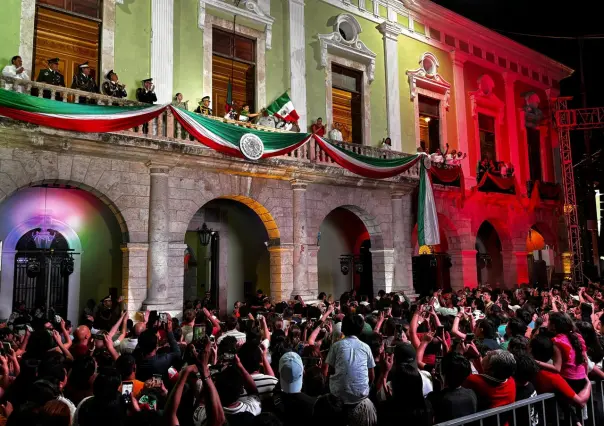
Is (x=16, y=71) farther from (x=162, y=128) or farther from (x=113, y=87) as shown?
(x=162, y=128)

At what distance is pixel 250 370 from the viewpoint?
4457 millimetres

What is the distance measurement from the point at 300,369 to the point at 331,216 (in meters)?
15.5

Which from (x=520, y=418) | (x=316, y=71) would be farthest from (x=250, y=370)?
(x=316, y=71)

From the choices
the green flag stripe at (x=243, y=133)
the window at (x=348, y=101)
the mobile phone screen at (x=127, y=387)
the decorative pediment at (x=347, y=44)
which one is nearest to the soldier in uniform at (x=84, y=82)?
the green flag stripe at (x=243, y=133)

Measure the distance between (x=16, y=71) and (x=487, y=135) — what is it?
18.9 m

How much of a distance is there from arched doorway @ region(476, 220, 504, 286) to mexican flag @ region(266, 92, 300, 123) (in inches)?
481

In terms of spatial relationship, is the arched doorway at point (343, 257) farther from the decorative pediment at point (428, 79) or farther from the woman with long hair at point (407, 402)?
the woman with long hair at point (407, 402)

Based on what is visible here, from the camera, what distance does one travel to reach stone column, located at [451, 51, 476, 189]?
21.0 m

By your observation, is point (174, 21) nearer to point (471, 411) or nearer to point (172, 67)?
point (172, 67)

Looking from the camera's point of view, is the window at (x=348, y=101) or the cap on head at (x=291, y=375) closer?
the cap on head at (x=291, y=375)

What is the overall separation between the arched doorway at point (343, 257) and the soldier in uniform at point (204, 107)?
22.9 ft

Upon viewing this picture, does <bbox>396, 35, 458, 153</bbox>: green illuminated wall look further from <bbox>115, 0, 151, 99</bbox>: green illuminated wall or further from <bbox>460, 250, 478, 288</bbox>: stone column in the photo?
<bbox>115, 0, 151, 99</bbox>: green illuminated wall

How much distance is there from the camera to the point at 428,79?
65.8 feet

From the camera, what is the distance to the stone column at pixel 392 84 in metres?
18.7
